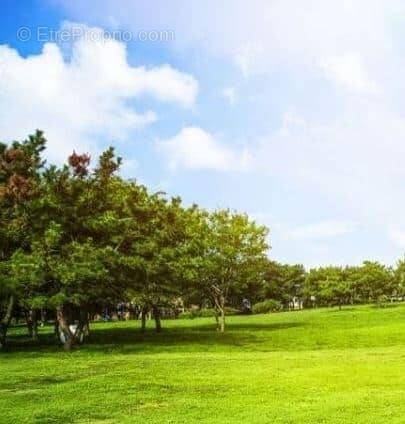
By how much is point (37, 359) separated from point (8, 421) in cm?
1796

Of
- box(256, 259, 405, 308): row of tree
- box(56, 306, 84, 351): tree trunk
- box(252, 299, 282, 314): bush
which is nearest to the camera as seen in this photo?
box(56, 306, 84, 351): tree trunk

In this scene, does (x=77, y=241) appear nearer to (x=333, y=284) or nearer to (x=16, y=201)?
(x=16, y=201)

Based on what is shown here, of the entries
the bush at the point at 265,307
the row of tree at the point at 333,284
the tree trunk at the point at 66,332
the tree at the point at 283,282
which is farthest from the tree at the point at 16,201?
the tree at the point at 283,282

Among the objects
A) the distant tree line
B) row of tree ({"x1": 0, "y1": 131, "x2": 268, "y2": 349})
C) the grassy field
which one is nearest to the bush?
the distant tree line

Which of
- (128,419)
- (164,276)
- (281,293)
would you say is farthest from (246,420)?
(281,293)

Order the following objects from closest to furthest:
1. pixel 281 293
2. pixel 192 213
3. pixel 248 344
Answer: pixel 248 344
pixel 192 213
pixel 281 293

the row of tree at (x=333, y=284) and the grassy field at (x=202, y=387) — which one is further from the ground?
the row of tree at (x=333, y=284)

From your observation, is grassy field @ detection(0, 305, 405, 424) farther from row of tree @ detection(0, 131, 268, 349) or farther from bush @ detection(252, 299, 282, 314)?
bush @ detection(252, 299, 282, 314)

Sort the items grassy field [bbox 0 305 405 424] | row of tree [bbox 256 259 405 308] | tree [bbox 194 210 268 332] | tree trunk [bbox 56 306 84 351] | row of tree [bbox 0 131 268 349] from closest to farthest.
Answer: grassy field [bbox 0 305 405 424] → row of tree [bbox 0 131 268 349] → tree trunk [bbox 56 306 84 351] → tree [bbox 194 210 268 332] → row of tree [bbox 256 259 405 308]

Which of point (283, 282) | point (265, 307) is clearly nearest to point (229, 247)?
point (265, 307)

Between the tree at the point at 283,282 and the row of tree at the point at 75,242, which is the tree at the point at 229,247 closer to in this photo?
the row of tree at the point at 75,242

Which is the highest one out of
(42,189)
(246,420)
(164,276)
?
(42,189)

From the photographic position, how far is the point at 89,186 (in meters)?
39.6

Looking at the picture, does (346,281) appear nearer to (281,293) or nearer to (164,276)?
(281,293)
